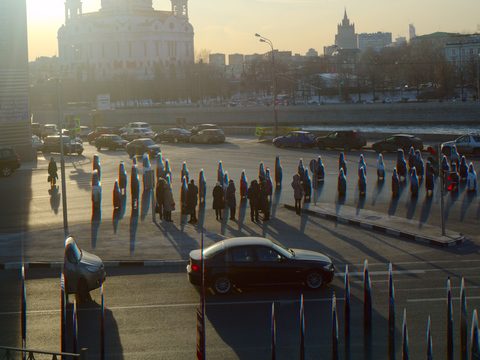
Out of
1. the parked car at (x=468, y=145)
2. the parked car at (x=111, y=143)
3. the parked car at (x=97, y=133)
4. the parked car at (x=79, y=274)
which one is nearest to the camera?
the parked car at (x=79, y=274)

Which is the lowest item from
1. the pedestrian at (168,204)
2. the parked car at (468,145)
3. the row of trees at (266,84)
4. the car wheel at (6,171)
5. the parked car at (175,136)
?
the pedestrian at (168,204)

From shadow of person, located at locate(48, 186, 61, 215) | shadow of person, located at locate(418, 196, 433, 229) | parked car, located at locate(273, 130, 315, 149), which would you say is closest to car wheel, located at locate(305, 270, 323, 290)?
shadow of person, located at locate(418, 196, 433, 229)

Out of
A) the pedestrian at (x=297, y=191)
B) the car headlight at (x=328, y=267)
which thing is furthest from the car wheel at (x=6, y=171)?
the car headlight at (x=328, y=267)

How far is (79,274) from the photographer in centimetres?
1137

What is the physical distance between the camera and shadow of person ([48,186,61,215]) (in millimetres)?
22188

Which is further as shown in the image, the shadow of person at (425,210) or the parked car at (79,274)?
the shadow of person at (425,210)

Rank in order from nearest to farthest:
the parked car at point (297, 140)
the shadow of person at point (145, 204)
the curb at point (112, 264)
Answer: the curb at point (112, 264) → the shadow of person at point (145, 204) → the parked car at point (297, 140)

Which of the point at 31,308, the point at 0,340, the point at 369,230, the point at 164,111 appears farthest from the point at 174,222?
the point at 164,111

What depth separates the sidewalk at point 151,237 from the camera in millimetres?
14375

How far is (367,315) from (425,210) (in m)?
10.9

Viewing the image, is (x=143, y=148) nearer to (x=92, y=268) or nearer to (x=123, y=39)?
(x=92, y=268)

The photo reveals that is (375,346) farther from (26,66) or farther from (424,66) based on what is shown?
(424,66)

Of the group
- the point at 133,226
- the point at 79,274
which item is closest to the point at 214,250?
the point at 79,274

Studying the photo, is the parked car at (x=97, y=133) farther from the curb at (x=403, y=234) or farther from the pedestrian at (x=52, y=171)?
the curb at (x=403, y=234)
